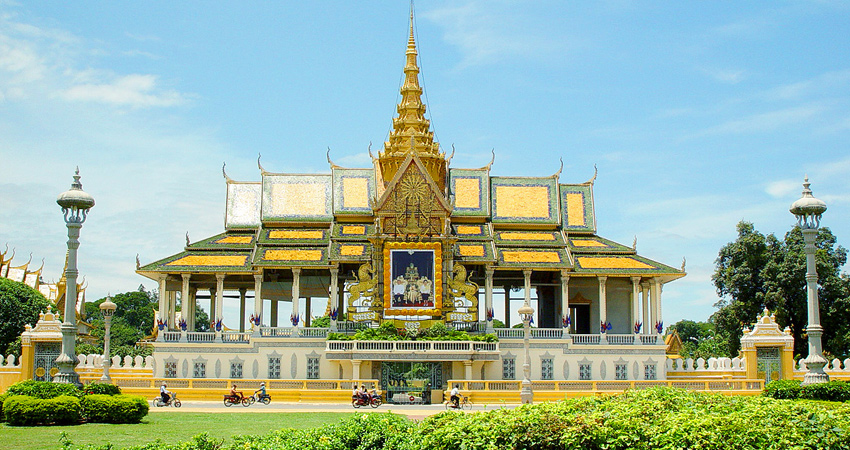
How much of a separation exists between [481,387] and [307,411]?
361 inches

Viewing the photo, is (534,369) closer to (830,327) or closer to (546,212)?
(546,212)

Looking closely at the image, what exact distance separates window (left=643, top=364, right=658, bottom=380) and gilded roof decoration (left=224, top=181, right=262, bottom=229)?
72.0 feet

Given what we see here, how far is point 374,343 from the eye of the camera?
4238cm

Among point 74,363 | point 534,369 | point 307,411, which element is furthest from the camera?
point 534,369

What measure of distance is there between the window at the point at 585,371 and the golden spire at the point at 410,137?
13671 millimetres

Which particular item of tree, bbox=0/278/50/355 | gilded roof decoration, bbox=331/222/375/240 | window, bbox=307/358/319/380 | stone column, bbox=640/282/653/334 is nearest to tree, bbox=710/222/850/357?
stone column, bbox=640/282/653/334

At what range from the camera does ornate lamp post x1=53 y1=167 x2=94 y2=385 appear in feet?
86.1

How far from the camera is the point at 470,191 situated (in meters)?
53.1

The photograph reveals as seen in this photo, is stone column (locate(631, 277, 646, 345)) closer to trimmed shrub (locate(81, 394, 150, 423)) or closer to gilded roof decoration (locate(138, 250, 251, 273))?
gilded roof decoration (locate(138, 250, 251, 273))

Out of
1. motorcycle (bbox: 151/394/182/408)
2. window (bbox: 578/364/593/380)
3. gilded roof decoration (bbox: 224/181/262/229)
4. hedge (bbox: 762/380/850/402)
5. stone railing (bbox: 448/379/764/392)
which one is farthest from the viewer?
gilded roof decoration (bbox: 224/181/262/229)

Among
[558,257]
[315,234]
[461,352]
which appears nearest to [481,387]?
[461,352]

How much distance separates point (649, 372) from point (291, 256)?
18.5 m

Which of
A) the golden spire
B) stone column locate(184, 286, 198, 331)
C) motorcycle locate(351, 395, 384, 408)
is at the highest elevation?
the golden spire

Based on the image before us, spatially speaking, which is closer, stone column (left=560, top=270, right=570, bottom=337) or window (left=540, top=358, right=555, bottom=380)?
window (left=540, top=358, right=555, bottom=380)
